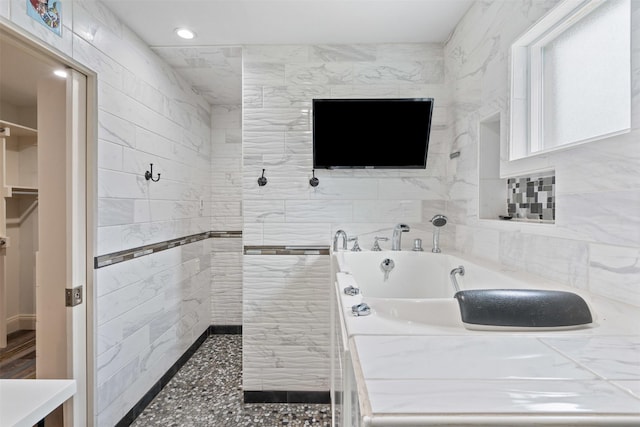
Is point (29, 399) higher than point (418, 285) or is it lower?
lower

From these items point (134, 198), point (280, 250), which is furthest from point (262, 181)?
point (134, 198)

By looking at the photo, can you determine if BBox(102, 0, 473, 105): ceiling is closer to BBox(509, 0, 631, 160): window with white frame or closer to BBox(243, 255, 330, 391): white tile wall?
BBox(509, 0, 631, 160): window with white frame

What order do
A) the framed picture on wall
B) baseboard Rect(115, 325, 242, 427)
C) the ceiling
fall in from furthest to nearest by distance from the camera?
1. baseboard Rect(115, 325, 242, 427)
2. the ceiling
3. the framed picture on wall

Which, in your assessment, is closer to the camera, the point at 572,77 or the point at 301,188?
the point at 572,77

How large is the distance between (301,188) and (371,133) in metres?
0.60

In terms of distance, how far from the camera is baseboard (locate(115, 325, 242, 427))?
6.49ft

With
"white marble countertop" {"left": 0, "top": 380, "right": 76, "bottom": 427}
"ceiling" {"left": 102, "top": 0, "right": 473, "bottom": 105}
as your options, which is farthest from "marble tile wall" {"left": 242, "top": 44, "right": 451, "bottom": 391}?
"white marble countertop" {"left": 0, "top": 380, "right": 76, "bottom": 427}

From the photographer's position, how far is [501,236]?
158 centimetres

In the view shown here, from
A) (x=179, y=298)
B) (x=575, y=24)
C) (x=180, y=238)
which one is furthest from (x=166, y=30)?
(x=575, y=24)

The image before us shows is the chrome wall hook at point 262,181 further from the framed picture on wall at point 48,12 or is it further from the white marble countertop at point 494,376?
the white marble countertop at point 494,376

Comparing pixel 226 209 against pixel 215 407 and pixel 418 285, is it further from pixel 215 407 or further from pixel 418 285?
pixel 418 285

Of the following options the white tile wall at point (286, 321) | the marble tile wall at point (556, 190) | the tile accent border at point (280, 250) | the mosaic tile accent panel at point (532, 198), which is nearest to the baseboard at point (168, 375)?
the white tile wall at point (286, 321)

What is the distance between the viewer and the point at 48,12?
4.62 ft

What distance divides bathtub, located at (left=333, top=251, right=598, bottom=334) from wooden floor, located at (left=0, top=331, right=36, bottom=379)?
221 cm
